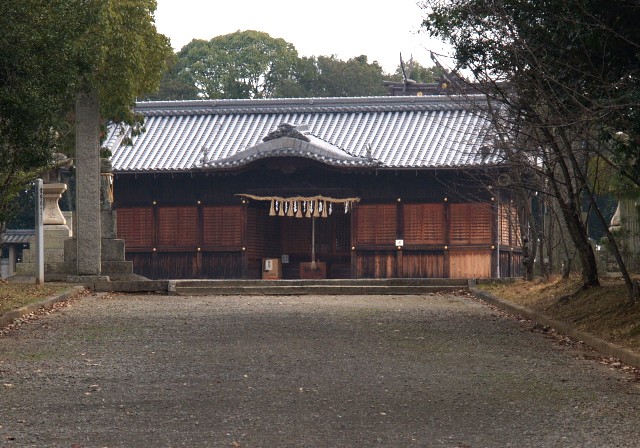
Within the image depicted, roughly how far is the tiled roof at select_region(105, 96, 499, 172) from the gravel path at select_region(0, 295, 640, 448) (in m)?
17.5

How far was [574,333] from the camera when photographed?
46.7ft

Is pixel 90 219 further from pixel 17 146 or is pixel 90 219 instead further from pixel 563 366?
pixel 563 366

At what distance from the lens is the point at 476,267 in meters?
33.8

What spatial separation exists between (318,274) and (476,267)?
4.99m

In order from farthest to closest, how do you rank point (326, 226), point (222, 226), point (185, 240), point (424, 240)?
1. point (326, 226)
2. point (185, 240)
3. point (222, 226)
4. point (424, 240)

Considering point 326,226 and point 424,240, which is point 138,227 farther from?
point 424,240

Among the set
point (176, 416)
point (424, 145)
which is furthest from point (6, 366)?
point (424, 145)

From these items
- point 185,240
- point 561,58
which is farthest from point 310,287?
point 561,58

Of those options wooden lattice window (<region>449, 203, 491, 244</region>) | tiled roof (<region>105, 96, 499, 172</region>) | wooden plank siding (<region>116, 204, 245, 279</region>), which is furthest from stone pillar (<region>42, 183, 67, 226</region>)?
wooden lattice window (<region>449, 203, 491, 244</region>)

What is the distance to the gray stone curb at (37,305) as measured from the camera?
15.7 m

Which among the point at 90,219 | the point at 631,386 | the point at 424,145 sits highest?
the point at 424,145

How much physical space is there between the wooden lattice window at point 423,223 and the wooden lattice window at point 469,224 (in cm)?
36

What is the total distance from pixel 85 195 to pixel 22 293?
5390 mm

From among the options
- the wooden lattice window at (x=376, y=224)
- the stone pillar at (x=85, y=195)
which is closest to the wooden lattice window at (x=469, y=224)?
the wooden lattice window at (x=376, y=224)
